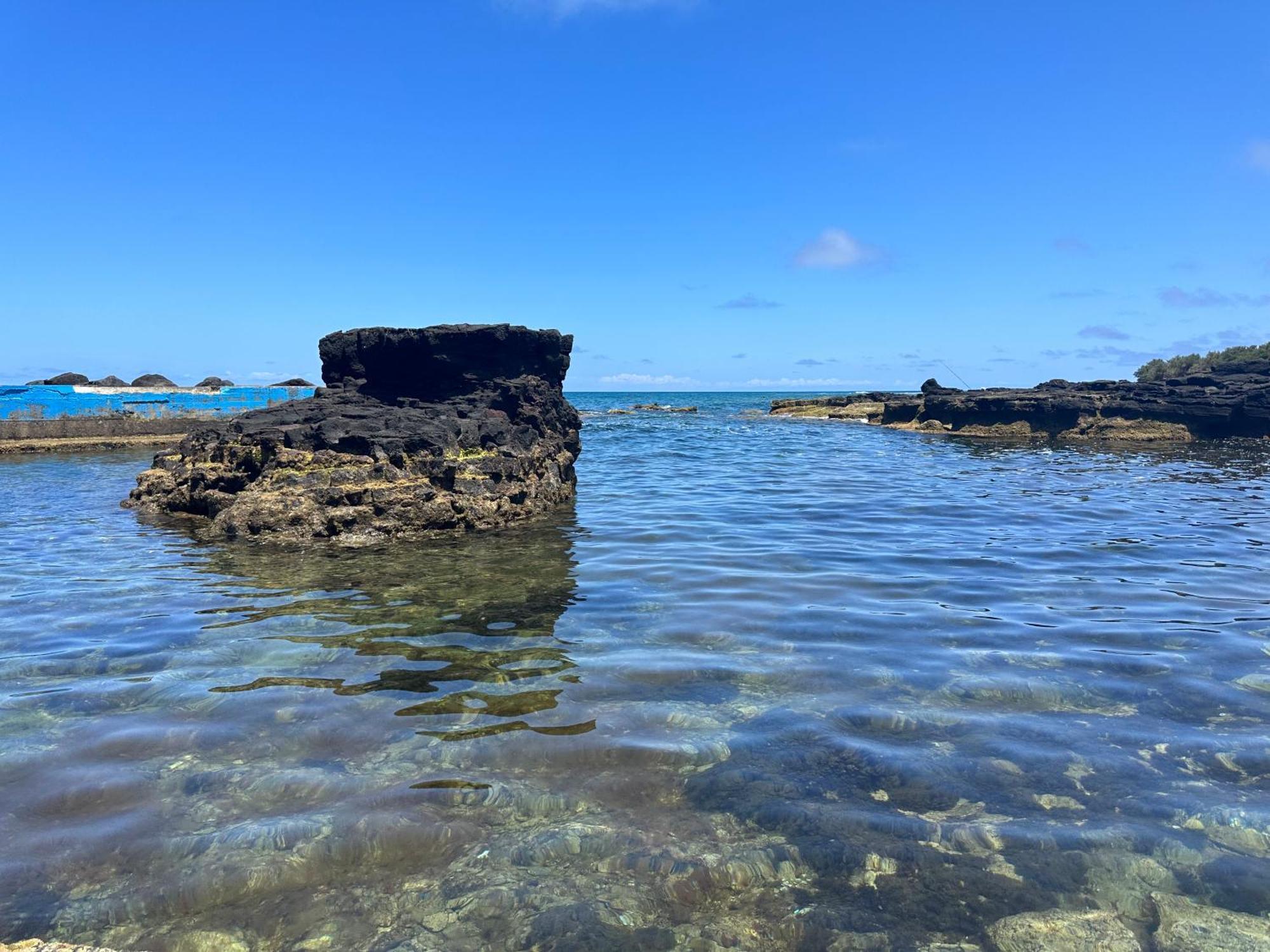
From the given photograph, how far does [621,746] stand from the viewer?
5.20m

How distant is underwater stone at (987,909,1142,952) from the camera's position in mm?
3361

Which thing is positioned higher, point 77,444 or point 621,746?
point 77,444

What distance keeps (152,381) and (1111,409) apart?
225ft

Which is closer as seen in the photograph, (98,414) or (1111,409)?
(98,414)

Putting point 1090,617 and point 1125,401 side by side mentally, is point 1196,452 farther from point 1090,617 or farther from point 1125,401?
point 1090,617

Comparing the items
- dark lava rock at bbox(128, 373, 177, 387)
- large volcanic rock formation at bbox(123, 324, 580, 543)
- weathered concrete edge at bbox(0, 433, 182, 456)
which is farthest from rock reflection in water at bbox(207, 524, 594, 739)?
dark lava rock at bbox(128, 373, 177, 387)

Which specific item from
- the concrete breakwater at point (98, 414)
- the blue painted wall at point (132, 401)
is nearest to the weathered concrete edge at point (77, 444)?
the concrete breakwater at point (98, 414)

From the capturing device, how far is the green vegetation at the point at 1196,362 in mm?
60822

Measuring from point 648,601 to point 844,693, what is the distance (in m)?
3.28

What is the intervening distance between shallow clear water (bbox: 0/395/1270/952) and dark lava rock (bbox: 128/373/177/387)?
55500mm

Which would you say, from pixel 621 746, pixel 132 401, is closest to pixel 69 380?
pixel 132 401

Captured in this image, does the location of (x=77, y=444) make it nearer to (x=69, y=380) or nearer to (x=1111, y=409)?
(x=69, y=380)

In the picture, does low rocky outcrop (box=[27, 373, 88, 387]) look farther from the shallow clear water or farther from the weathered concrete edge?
the shallow clear water

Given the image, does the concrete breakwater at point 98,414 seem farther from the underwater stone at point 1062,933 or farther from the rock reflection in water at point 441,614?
the underwater stone at point 1062,933
